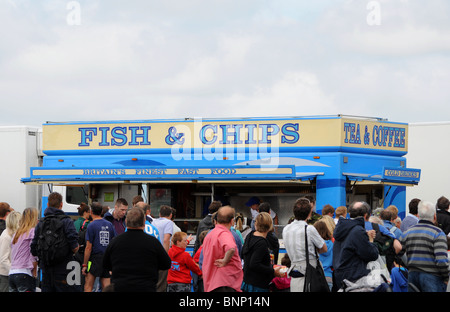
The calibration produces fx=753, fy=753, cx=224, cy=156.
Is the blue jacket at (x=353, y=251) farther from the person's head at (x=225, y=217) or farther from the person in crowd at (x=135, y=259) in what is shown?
the person in crowd at (x=135, y=259)

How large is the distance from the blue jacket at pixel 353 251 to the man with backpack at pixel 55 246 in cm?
330

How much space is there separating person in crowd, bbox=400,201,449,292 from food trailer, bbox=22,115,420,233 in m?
6.12

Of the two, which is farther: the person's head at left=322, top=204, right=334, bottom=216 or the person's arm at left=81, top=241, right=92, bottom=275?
the person's head at left=322, top=204, right=334, bottom=216

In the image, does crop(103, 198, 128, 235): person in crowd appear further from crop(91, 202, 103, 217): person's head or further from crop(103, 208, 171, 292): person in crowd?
crop(103, 208, 171, 292): person in crowd

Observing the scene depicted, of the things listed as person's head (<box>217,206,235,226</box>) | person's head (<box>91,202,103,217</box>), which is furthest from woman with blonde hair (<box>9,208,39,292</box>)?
person's head (<box>217,206,235,226</box>)

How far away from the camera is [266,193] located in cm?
1630

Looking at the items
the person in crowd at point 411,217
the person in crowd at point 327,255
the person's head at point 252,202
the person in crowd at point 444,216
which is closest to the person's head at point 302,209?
the person in crowd at point 327,255

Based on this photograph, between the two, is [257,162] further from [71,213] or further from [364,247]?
[364,247]

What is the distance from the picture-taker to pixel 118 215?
11328mm

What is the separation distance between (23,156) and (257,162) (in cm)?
736

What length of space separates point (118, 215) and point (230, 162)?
5093mm

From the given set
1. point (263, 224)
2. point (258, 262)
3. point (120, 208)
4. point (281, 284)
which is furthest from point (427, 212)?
point (120, 208)

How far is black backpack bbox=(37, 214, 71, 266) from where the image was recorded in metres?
9.34
